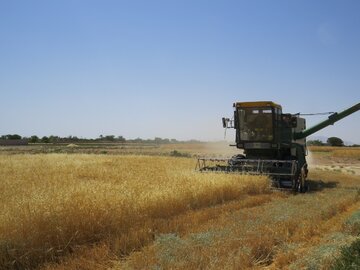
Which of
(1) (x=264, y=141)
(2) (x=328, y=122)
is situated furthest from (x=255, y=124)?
(2) (x=328, y=122)

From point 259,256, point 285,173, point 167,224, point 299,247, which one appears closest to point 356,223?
point 299,247

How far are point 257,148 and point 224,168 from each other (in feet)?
6.15

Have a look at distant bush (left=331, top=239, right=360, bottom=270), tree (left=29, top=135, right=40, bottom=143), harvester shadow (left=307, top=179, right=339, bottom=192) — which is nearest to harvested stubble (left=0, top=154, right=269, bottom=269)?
distant bush (left=331, top=239, right=360, bottom=270)

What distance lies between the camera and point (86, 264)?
20.9 ft

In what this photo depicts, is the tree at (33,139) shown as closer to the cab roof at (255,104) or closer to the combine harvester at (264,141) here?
the combine harvester at (264,141)

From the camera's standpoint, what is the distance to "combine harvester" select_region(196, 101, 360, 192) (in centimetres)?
1633

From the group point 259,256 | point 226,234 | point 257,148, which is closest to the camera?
point 259,256

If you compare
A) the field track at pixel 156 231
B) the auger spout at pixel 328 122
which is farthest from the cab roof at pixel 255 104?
the field track at pixel 156 231

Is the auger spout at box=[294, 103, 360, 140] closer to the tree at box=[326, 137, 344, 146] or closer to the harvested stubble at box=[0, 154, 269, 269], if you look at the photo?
the harvested stubble at box=[0, 154, 269, 269]

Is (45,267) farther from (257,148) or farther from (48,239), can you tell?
(257,148)

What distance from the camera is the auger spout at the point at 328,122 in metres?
18.6

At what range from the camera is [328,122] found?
19359mm

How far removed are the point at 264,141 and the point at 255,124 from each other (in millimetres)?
778

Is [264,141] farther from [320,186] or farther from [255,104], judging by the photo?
[320,186]
